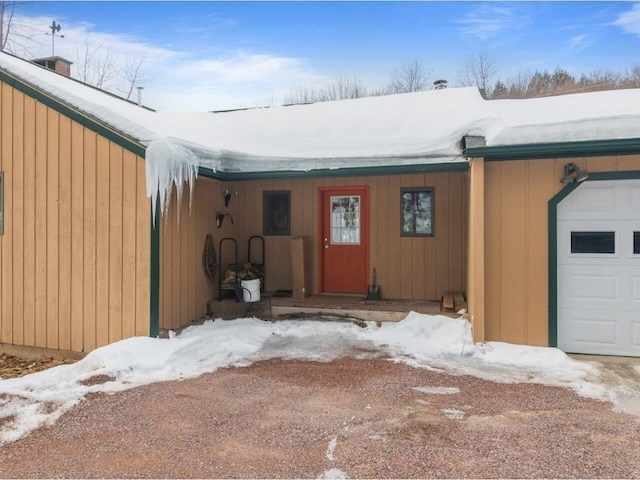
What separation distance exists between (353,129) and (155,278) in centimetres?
370

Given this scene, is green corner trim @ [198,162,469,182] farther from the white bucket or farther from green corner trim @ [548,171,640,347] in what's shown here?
the white bucket

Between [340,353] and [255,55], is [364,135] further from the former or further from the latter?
[255,55]

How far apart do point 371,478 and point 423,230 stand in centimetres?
490

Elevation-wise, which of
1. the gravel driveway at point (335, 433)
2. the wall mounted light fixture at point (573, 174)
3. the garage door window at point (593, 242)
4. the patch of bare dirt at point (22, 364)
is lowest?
the patch of bare dirt at point (22, 364)

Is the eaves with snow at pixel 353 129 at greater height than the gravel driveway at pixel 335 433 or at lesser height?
greater

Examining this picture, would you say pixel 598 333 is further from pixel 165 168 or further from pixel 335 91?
pixel 335 91

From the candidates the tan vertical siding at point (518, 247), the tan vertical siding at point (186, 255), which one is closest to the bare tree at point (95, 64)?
the tan vertical siding at point (186, 255)

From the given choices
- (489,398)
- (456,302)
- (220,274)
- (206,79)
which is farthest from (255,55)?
(489,398)

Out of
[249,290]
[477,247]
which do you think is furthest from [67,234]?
[477,247]

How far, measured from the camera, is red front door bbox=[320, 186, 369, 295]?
7.23 m

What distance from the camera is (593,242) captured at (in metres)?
4.89

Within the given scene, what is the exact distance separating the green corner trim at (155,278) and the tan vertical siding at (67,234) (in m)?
0.08

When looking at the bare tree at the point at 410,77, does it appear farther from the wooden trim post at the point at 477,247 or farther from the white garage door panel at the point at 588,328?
the white garage door panel at the point at 588,328

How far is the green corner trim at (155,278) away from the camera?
5.09 metres
